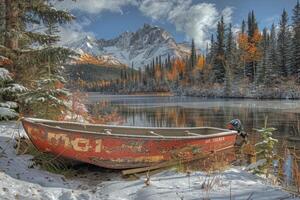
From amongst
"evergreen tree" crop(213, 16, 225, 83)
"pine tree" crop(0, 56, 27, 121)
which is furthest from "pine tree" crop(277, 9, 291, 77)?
"pine tree" crop(0, 56, 27, 121)

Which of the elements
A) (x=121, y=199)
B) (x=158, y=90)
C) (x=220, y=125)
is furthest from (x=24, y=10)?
(x=158, y=90)

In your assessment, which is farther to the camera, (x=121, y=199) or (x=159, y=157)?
(x=159, y=157)

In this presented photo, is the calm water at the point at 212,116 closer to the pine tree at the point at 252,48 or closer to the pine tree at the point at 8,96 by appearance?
the pine tree at the point at 8,96

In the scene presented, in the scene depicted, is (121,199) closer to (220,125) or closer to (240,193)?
(240,193)

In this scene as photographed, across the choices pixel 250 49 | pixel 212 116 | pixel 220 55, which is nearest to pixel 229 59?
pixel 220 55

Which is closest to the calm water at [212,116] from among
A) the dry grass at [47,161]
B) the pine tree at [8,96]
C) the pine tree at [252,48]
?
the dry grass at [47,161]

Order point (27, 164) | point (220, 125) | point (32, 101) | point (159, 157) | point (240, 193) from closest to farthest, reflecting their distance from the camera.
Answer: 1. point (240, 193)
2. point (27, 164)
3. point (159, 157)
4. point (32, 101)
5. point (220, 125)

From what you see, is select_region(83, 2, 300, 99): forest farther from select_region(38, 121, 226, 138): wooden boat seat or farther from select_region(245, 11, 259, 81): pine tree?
select_region(38, 121, 226, 138): wooden boat seat

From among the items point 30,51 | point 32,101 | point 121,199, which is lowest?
point 121,199

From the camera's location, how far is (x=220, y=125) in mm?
18859

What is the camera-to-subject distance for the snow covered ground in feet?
16.9

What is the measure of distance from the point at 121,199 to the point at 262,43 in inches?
2674

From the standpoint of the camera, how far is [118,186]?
6.09 meters

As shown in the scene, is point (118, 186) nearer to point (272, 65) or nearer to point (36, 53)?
point (36, 53)
